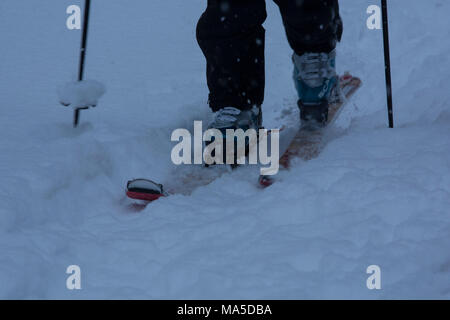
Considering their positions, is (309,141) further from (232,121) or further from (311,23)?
(311,23)

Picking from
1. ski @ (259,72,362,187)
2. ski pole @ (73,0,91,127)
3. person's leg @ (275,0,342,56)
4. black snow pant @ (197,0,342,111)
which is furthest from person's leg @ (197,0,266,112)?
ski pole @ (73,0,91,127)

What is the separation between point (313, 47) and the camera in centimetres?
253

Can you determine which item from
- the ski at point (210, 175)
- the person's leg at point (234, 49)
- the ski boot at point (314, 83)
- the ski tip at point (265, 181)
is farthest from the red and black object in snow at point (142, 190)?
the ski boot at point (314, 83)

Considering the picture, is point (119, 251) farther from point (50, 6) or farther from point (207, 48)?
point (50, 6)

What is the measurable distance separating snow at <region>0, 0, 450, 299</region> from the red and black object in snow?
68mm

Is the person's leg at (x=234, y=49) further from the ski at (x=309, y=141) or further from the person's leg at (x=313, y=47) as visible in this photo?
the ski at (x=309, y=141)

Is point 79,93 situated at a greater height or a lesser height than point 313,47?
lesser

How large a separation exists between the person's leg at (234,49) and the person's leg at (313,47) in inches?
6.6

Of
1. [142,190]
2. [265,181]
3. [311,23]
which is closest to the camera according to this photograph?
[142,190]

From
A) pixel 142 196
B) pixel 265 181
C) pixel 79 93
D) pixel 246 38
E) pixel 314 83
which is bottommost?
pixel 142 196

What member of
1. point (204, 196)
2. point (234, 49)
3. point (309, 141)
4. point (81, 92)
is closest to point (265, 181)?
point (204, 196)

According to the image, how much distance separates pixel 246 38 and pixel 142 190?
913 millimetres

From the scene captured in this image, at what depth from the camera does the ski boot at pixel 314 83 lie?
258 cm

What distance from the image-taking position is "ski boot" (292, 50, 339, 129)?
258 cm
